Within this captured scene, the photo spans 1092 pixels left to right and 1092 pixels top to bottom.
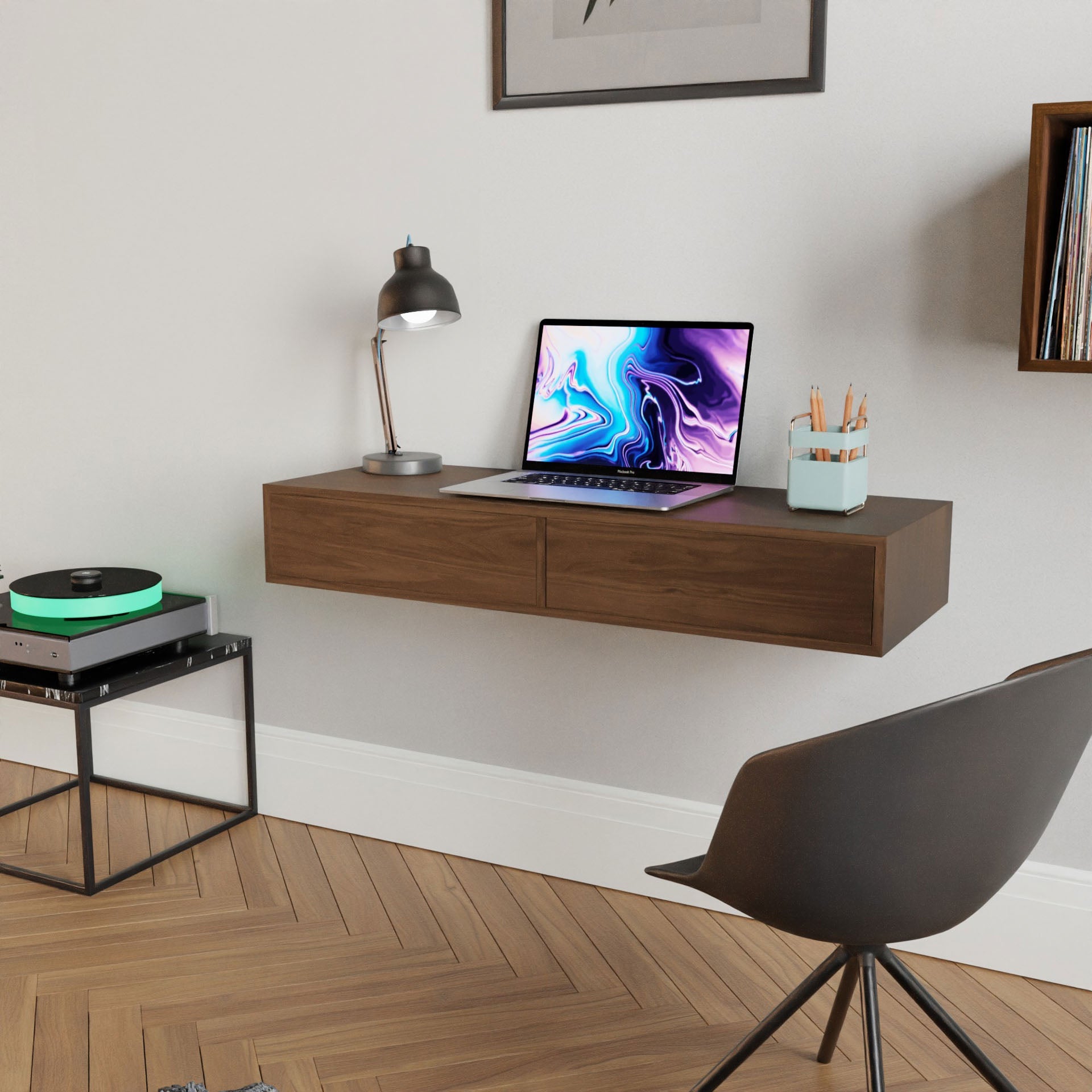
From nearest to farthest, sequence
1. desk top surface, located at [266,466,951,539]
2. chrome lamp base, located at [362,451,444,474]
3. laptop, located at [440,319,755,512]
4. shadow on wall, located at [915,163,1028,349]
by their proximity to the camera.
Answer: desk top surface, located at [266,466,951,539] < shadow on wall, located at [915,163,1028,349] < laptop, located at [440,319,755,512] < chrome lamp base, located at [362,451,444,474]

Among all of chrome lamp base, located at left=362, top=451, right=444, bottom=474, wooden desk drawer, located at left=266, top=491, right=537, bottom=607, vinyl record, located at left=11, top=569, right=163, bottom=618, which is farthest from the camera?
vinyl record, located at left=11, top=569, right=163, bottom=618

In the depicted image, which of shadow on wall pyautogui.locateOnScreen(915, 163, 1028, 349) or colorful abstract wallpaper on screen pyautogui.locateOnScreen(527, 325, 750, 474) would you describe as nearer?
shadow on wall pyautogui.locateOnScreen(915, 163, 1028, 349)

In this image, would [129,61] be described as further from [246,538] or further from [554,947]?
[554,947]

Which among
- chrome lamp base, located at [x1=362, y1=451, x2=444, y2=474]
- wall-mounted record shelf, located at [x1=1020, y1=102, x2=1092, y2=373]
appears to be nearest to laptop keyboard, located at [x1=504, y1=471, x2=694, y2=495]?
chrome lamp base, located at [x1=362, y1=451, x2=444, y2=474]

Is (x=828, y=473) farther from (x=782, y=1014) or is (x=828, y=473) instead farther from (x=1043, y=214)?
(x=782, y=1014)

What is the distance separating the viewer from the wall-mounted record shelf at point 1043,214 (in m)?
1.87

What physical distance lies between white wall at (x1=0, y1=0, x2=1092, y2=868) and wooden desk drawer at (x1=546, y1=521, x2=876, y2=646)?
17.4 inches

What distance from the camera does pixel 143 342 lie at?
3.12 meters

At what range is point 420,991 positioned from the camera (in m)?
2.28

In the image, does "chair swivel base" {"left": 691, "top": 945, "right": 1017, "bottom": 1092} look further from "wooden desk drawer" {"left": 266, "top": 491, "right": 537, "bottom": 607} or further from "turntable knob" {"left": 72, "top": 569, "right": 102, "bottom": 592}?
"turntable knob" {"left": 72, "top": 569, "right": 102, "bottom": 592}

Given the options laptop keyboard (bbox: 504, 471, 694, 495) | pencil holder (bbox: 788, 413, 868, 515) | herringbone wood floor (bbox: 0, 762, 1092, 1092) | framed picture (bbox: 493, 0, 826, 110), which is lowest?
herringbone wood floor (bbox: 0, 762, 1092, 1092)

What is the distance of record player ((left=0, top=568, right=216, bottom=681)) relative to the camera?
2707mm

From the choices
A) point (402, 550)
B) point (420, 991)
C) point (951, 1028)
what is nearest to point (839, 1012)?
point (951, 1028)

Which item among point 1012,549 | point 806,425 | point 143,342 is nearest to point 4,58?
point 143,342
